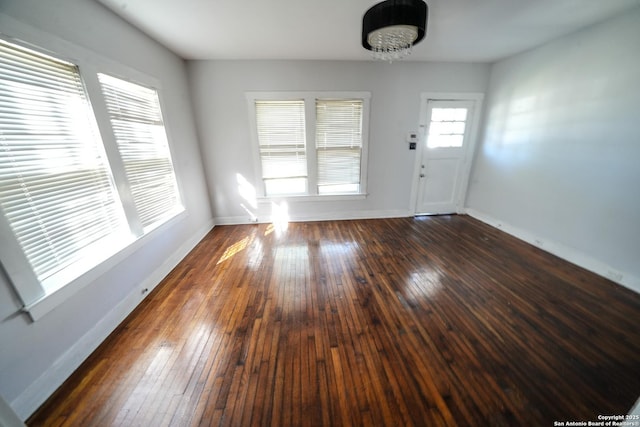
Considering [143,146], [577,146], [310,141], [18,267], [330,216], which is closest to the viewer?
[18,267]

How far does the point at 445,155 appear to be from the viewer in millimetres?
4027

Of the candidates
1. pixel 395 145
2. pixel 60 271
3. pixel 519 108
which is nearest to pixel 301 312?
pixel 60 271

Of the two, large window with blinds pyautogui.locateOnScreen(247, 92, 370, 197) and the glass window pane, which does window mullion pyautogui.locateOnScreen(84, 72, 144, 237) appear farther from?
the glass window pane

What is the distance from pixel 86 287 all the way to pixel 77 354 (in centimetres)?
47

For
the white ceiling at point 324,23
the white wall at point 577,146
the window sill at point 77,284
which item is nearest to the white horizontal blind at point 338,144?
the white ceiling at point 324,23

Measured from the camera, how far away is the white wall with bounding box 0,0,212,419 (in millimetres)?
1232

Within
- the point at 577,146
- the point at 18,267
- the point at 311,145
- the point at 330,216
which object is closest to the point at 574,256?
the point at 577,146

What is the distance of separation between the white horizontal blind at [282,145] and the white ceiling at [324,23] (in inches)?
29.1

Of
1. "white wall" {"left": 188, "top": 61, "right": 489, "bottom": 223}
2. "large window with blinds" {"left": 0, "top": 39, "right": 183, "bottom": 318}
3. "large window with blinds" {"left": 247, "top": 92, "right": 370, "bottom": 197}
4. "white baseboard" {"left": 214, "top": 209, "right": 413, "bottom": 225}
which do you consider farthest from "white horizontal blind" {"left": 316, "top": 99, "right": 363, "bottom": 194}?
"large window with blinds" {"left": 0, "top": 39, "right": 183, "bottom": 318}

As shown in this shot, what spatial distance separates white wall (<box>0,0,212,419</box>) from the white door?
13.4ft

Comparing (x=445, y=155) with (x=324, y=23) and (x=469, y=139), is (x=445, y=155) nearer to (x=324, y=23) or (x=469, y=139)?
(x=469, y=139)

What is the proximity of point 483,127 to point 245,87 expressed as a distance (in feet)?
13.9

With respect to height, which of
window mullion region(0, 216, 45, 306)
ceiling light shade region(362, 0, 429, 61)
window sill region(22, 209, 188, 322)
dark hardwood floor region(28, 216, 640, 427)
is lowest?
dark hardwood floor region(28, 216, 640, 427)

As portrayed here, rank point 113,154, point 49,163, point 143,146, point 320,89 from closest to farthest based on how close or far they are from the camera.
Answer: point 49,163, point 113,154, point 143,146, point 320,89
